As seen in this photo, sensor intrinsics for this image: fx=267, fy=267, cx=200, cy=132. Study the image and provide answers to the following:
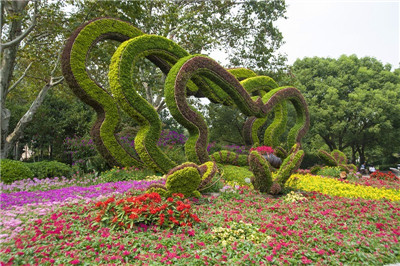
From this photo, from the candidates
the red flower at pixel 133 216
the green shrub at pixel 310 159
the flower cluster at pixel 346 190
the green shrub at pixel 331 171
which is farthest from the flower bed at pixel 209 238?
the green shrub at pixel 310 159

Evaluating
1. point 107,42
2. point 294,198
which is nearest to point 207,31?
point 107,42

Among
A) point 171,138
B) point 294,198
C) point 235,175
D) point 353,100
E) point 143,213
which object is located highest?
point 353,100

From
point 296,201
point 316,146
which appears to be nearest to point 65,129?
point 296,201

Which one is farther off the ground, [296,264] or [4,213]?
[4,213]

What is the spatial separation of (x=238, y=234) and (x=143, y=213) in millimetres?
1448

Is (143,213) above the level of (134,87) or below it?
below

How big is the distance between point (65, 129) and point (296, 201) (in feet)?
41.2

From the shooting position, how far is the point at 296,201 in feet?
20.1

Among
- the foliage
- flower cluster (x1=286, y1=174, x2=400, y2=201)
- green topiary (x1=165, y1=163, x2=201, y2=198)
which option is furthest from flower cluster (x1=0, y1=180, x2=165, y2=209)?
flower cluster (x1=286, y1=174, x2=400, y2=201)

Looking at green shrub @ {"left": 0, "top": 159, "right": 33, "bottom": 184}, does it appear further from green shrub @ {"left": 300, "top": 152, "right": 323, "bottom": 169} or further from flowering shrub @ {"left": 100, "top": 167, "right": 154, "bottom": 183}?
green shrub @ {"left": 300, "top": 152, "right": 323, "bottom": 169}

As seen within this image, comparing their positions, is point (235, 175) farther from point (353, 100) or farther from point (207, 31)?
point (353, 100)

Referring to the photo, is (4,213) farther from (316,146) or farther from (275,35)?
(316,146)

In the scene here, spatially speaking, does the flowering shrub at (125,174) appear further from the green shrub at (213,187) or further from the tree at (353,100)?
the tree at (353,100)

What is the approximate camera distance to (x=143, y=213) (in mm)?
4043
